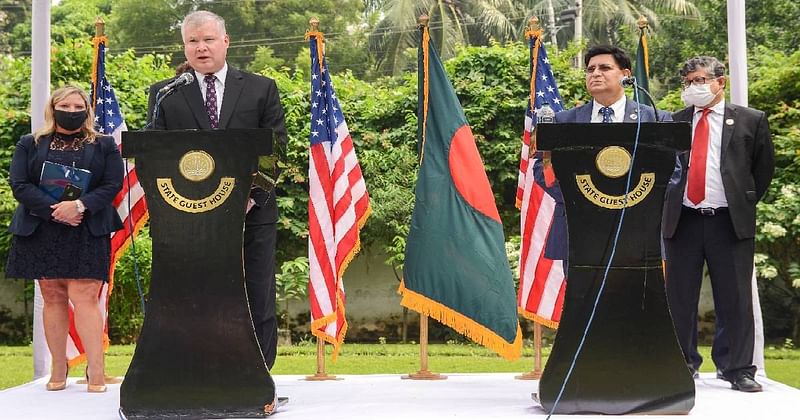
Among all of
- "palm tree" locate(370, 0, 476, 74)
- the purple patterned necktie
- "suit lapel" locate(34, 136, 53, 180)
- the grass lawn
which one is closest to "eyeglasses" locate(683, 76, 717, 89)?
the purple patterned necktie

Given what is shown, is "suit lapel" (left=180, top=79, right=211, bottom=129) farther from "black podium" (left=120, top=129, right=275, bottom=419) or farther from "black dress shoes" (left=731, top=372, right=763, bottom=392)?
"black dress shoes" (left=731, top=372, right=763, bottom=392)

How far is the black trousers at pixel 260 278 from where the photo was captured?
4738mm

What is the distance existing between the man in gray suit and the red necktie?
1.93 ft

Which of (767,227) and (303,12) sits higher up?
→ (303,12)

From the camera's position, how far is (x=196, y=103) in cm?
472

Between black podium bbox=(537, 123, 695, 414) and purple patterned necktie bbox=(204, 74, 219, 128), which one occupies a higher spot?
purple patterned necktie bbox=(204, 74, 219, 128)

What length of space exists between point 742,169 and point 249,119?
262 cm

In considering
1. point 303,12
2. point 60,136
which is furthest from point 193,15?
point 303,12

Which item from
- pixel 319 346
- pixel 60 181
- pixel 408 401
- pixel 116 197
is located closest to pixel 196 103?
pixel 60 181

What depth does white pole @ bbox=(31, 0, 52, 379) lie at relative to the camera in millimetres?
6113

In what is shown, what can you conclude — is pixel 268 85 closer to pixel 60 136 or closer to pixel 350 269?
pixel 60 136

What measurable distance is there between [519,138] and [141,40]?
22606 mm

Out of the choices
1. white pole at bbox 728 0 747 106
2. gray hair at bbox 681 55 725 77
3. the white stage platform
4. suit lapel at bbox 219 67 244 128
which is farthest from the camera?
white pole at bbox 728 0 747 106

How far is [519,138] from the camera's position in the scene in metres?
10.5
